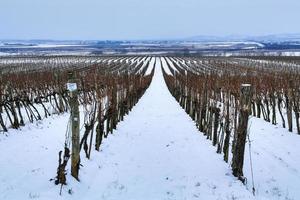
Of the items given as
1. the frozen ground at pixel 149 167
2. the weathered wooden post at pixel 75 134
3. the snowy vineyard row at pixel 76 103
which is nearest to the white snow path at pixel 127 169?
the frozen ground at pixel 149 167

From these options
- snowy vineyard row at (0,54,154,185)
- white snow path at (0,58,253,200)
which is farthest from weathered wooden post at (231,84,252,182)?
snowy vineyard row at (0,54,154,185)

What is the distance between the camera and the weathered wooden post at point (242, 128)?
9.27 metres

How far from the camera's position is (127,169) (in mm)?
10336

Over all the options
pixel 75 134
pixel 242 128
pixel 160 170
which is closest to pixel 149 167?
pixel 160 170

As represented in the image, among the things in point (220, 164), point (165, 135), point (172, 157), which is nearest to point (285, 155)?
point (220, 164)

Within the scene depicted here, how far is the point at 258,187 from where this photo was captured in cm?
906

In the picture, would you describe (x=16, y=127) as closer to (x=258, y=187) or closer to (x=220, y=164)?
(x=220, y=164)

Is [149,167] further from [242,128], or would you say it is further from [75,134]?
[242,128]

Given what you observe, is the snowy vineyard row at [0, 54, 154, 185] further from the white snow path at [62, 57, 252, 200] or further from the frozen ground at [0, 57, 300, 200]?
the white snow path at [62, 57, 252, 200]

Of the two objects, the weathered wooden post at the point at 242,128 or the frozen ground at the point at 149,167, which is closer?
the frozen ground at the point at 149,167

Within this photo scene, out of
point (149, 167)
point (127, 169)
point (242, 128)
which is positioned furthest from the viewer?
point (149, 167)

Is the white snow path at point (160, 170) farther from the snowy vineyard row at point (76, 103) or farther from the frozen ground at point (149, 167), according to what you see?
the snowy vineyard row at point (76, 103)

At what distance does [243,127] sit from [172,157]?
3.02 meters

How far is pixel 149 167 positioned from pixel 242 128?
266 centimetres
